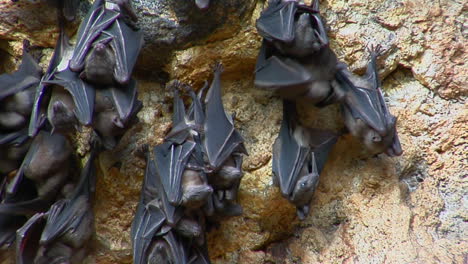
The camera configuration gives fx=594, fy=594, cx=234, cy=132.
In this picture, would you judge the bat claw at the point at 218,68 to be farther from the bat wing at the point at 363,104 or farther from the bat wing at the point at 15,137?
the bat wing at the point at 15,137

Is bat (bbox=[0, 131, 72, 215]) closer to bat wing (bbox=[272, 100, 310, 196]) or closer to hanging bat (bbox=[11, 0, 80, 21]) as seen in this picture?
hanging bat (bbox=[11, 0, 80, 21])

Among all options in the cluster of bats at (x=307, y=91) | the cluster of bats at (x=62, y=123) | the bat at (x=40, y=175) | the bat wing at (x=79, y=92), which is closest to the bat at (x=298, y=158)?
the cluster of bats at (x=307, y=91)

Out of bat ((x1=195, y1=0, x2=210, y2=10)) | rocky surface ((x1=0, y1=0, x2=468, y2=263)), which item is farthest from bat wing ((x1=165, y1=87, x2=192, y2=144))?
bat ((x1=195, y1=0, x2=210, y2=10))

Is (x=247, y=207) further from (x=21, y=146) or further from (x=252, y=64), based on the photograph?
(x=21, y=146)

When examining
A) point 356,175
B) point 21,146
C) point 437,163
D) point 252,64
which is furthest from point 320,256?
point 21,146

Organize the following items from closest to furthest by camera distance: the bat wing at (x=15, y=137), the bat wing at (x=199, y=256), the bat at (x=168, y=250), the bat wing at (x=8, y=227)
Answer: the bat at (x=168, y=250) < the bat wing at (x=199, y=256) < the bat wing at (x=15, y=137) < the bat wing at (x=8, y=227)

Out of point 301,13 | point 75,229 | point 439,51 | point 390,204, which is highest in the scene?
→ point 301,13

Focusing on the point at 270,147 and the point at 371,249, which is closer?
the point at 371,249
